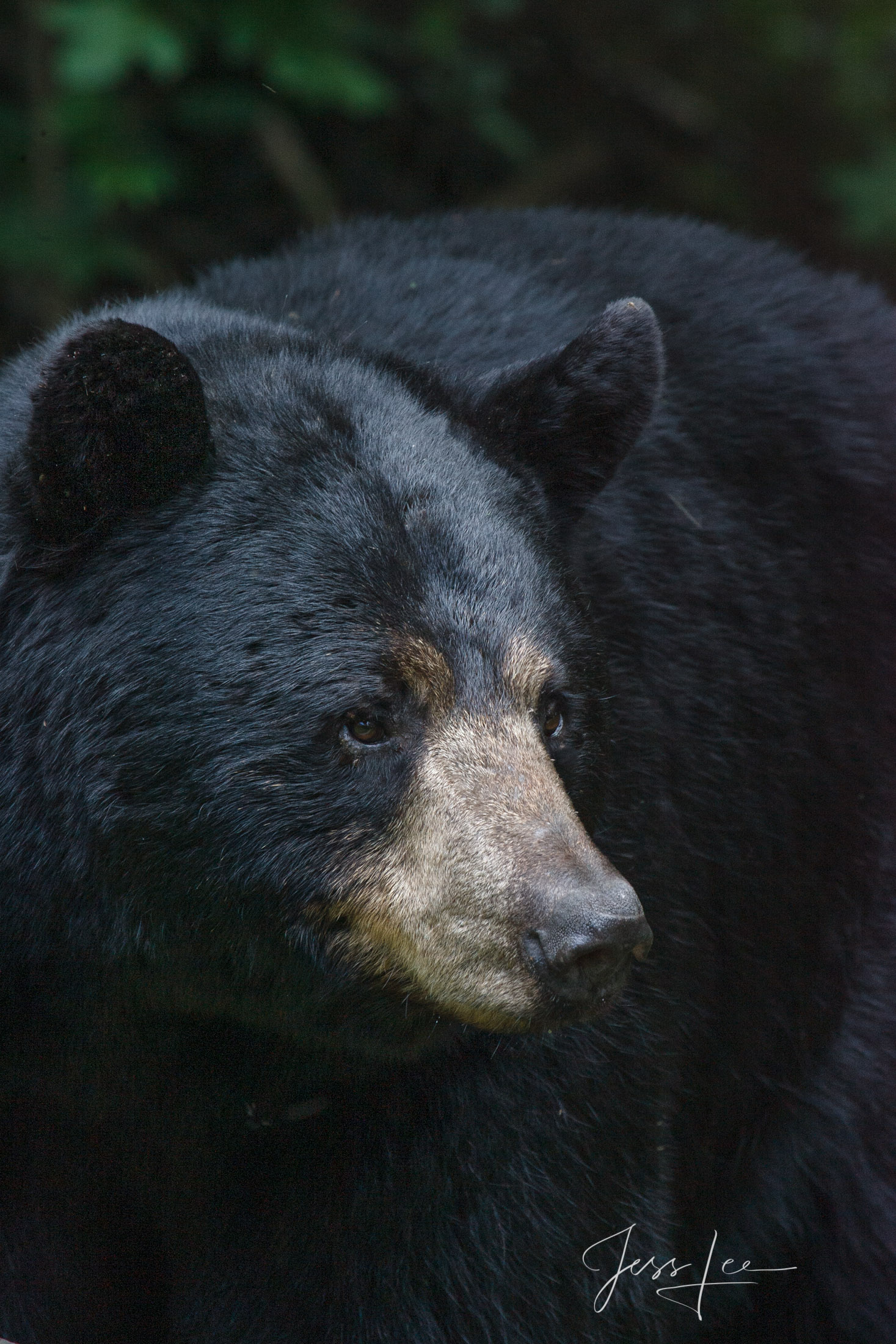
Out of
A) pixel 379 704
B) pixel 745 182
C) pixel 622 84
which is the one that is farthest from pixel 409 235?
pixel 745 182

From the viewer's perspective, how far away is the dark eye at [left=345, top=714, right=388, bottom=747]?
7.95 ft

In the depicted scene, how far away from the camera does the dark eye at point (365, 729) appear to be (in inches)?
95.3

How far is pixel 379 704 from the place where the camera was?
7.95 ft

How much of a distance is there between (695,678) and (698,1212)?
120 cm

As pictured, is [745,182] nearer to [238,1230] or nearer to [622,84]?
[622,84]

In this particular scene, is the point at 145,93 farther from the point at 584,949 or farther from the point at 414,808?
the point at 584,949

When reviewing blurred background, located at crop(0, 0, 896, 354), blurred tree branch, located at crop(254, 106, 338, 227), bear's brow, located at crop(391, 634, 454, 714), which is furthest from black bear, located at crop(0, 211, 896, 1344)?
blurred tree branch, located at crop(254, 106, 338, 227)

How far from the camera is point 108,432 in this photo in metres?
2.37

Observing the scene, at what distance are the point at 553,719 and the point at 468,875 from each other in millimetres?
389
